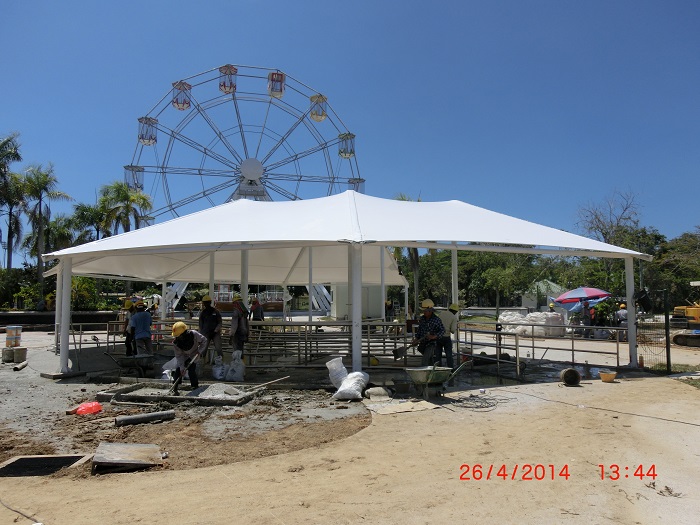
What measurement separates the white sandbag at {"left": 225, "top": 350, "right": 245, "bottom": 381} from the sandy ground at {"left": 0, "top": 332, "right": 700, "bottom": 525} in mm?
2581

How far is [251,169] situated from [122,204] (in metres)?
10.7

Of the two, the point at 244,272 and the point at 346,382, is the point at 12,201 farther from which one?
the point at 346,382

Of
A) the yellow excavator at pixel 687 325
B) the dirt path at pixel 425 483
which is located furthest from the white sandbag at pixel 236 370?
the yellow excavator at pixel 687 325

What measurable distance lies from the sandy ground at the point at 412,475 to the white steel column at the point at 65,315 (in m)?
3.24

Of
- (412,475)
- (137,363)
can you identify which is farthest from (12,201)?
(412,475)

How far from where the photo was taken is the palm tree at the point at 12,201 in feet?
109

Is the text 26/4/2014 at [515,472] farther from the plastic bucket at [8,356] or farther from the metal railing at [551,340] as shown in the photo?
the plastic bucket at [8,356]

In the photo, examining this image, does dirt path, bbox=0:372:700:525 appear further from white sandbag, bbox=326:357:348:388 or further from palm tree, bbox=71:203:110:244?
palm tree, bbox=71:203:110:244

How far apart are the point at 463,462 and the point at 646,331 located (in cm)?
851

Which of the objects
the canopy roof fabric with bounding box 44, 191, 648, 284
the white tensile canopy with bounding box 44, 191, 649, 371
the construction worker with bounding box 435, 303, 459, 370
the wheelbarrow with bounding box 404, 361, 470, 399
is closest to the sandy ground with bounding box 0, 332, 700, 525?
the wheelbarrow with bounding box 404, 361, 470, 399

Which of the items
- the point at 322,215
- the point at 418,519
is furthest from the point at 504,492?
the point at 322,215

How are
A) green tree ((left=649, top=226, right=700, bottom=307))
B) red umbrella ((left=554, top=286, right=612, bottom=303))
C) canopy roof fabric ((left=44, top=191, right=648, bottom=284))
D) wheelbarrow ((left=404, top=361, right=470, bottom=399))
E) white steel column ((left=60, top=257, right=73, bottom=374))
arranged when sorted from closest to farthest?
wheelbarrow ((left=404, top=361, right=470, bottom=399)), canopy roof fabric ((left=44, top=191, right=648, bottom=284)), white steel column ((left=60, top=257, right=73, bottom=374)), red umbrella ((left=554, top=286, right=612, bottom=303)), green tree ((left=649, top=226, right=700, bottom=307))

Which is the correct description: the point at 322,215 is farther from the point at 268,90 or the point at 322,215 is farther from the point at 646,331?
the point at 268,90
